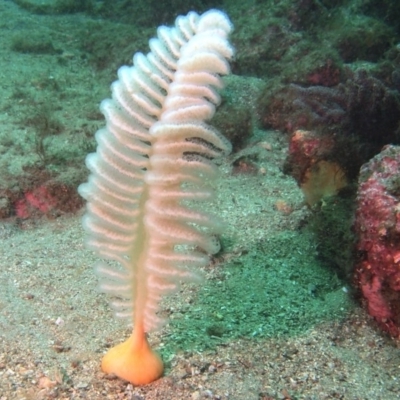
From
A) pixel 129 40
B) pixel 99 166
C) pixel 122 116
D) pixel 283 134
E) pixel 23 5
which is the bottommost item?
pixel 23 5

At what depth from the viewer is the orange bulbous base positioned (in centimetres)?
270

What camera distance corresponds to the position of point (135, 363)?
8.86ft

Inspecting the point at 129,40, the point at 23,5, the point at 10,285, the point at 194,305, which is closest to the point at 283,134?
the point at 194,305

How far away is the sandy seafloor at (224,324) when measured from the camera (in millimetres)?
2787

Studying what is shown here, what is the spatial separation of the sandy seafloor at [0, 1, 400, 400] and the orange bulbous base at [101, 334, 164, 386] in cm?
6

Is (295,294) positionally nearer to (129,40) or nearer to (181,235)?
(181,235)

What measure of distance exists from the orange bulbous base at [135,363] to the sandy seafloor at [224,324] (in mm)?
60

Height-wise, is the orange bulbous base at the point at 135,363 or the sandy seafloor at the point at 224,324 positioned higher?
the orange bulbous base at the point at 135,363

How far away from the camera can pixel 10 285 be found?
3838mm

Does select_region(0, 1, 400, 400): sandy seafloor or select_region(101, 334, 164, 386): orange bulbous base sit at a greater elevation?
select_region(101, 334, 164, 386): orange bulbous base

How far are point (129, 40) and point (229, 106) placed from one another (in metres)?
5.15

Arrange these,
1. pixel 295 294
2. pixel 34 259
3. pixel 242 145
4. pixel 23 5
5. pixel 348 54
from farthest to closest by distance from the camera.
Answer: pixel 23 5
pixel 348 54
pixel 242 145
pixel 34 259
pixel 295 294

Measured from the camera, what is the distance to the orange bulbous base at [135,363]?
2.70 metres

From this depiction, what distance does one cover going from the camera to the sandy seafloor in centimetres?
279
